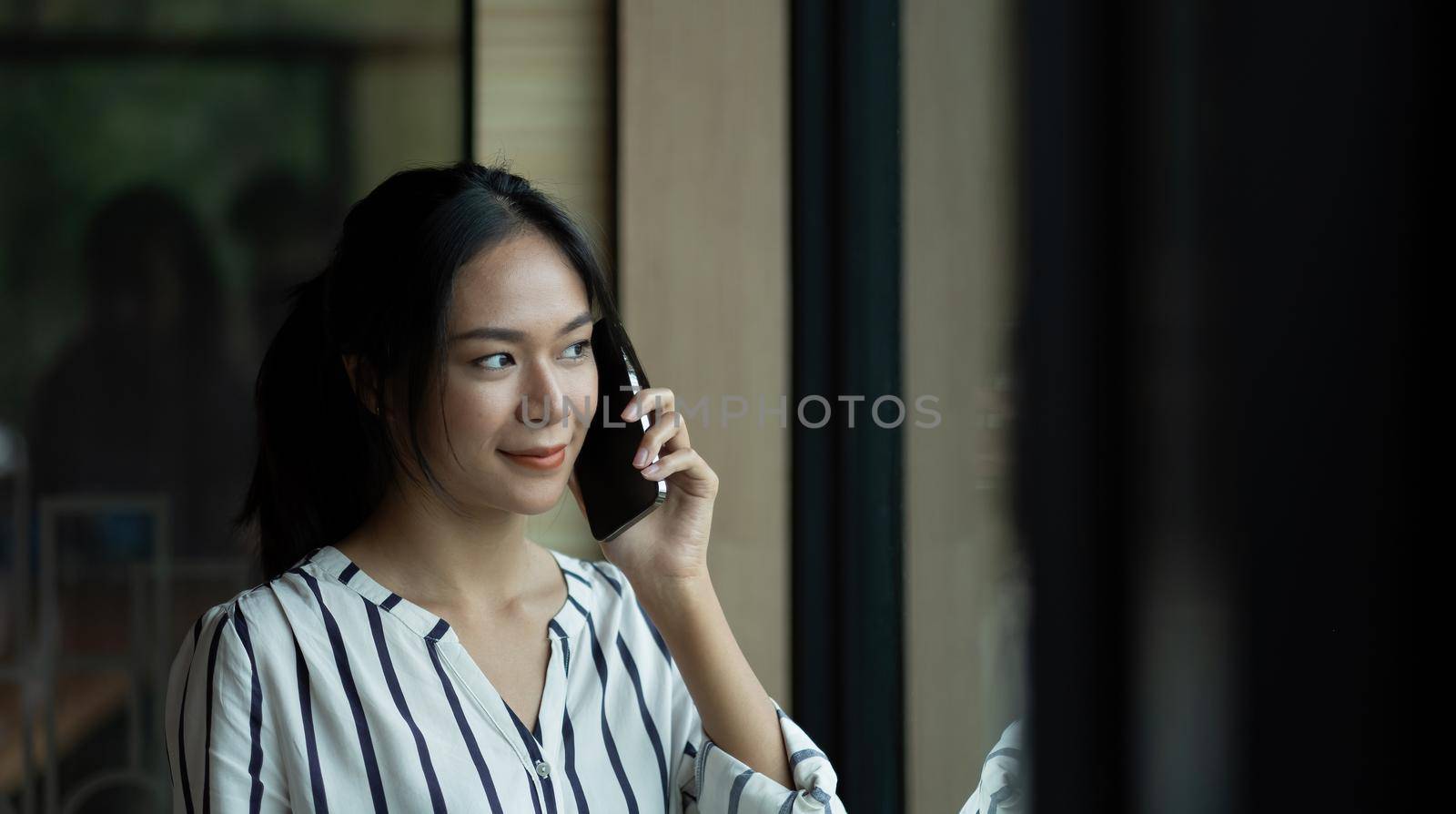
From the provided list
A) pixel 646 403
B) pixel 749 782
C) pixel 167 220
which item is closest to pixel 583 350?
pixel 646 403

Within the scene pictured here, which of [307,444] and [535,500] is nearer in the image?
[535,500]

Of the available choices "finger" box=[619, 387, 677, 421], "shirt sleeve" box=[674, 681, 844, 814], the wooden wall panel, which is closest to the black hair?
"finger" box=[619, 387, 677, 421]

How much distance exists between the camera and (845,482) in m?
1.88

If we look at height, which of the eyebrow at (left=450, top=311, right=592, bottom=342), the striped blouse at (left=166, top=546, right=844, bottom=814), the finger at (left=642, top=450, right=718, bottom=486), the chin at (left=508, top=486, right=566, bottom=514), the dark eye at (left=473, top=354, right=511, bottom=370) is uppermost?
the eyebrow at (left=450, top=311, right=592, bottom=342)

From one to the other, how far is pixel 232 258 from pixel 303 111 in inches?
13.3

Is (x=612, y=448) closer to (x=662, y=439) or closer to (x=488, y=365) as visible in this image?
(x=662, y=439)

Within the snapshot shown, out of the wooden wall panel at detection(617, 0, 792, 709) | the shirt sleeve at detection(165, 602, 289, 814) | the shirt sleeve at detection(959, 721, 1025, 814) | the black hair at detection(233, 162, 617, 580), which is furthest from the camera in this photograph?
the wooden wall panel at detection(617, 0, 792, 709)

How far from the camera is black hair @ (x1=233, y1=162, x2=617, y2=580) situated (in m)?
1.13

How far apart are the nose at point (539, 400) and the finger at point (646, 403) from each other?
0.14 m

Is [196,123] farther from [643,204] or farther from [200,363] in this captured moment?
[643,204]

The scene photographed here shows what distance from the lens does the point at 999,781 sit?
0.93m

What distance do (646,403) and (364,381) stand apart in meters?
0.31

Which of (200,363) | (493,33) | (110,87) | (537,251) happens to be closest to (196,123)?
(110,87)

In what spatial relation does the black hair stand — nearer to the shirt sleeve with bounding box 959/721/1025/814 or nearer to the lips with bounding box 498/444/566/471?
the lips with bounding box 498/444/566/471
